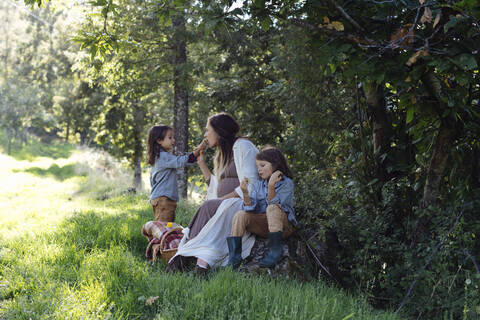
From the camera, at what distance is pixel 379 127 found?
14.2ft

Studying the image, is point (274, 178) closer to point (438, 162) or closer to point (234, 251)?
point (234, 251)

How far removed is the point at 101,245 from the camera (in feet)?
16.5

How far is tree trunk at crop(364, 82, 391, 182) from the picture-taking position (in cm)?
430

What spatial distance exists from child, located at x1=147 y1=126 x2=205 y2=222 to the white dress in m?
1.34

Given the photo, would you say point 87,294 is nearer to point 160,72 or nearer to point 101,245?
point 101,245

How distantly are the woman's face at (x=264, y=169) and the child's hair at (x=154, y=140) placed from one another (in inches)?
77.0

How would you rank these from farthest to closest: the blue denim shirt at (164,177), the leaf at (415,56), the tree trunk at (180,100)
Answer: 1. the tree trunk at (180,100)
2. the blue denim shirt at (164,177)
3. the leaf at (415,56)

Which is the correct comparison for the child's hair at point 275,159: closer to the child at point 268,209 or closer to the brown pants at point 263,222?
the child at point 268,209

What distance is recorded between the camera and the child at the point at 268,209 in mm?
4098

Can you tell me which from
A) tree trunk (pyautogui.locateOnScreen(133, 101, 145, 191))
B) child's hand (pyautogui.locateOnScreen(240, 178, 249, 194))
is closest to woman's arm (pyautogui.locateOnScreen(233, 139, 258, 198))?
child's hand (pyautogui.locateOnScreen(240, 178, 249, 194))

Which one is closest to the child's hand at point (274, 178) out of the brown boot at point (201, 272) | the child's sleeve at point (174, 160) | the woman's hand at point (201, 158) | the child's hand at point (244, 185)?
the child's hand at point (244, 185)

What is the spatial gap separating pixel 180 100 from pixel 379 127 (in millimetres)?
7527

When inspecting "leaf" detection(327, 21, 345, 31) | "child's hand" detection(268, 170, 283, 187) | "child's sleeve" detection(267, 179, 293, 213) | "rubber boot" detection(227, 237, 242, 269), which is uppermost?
"leaf" detection(327, 21, 345, 31)

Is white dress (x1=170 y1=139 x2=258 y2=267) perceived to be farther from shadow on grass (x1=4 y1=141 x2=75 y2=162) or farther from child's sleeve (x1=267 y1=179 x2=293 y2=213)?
shadow on grass (x1=4 y1=141 x2=75 y2=162)
